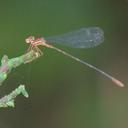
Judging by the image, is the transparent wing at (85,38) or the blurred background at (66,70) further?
the blurred background at (66,70)

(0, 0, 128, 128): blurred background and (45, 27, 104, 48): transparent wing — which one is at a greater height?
(0, 0, 128, 128): blurred background

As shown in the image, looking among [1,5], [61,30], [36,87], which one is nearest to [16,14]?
[1,5]

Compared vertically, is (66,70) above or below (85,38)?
above

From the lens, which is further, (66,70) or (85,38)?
(66,70)

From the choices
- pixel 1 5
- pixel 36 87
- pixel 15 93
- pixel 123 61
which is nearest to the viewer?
pixel 15 93

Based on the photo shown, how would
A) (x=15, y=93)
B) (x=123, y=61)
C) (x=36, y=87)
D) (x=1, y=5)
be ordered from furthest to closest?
(x=123, y=61) → (x=36, y=87) → (x=1, y=5) → (x=15, y=93)

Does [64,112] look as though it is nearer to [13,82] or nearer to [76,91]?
[76,91]

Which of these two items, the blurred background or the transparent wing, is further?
the blurred background

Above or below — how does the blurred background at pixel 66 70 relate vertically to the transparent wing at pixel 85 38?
above
